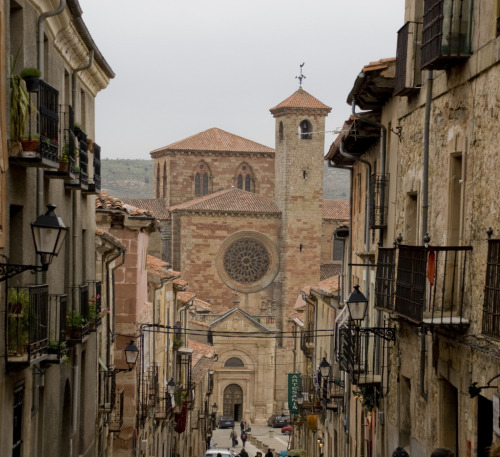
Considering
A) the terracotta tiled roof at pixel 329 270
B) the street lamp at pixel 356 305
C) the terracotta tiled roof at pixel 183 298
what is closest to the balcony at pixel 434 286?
the street lamp at pixel 356 305

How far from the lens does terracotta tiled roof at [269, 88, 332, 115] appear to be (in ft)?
233

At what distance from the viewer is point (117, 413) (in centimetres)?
2545

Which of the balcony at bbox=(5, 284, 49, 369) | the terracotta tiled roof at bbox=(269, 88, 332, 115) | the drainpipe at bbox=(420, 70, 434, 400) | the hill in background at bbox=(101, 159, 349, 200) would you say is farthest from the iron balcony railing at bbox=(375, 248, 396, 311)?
the hill in background at bbox=(101, 159, 349, 200)

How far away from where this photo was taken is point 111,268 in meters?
24.2

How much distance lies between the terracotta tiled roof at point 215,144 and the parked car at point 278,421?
69.2 ft

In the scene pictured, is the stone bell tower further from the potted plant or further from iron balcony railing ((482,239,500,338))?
iron balcony railing ((482,239,500,338))

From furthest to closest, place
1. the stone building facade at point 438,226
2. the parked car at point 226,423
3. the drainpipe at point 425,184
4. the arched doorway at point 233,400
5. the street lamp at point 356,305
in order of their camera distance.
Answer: the arched doorway at point 233,400, the parked car at point 226,423, the street lamp at point 356,305, the drainpipe at point 425,184, the stone building facade at point 438,226

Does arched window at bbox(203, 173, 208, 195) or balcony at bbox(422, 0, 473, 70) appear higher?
balcony at bbox(422, 0, 473, 70)

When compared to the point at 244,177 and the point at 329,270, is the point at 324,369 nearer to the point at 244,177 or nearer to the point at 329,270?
the point at 329,270

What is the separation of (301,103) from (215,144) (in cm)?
1085

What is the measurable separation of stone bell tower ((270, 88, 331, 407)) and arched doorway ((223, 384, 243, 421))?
522cm

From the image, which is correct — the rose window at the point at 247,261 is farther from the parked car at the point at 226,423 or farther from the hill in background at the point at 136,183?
the hill in background at the point at 136,183

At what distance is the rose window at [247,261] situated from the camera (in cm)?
7312

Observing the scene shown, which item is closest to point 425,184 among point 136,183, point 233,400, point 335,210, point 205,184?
point 233,400
